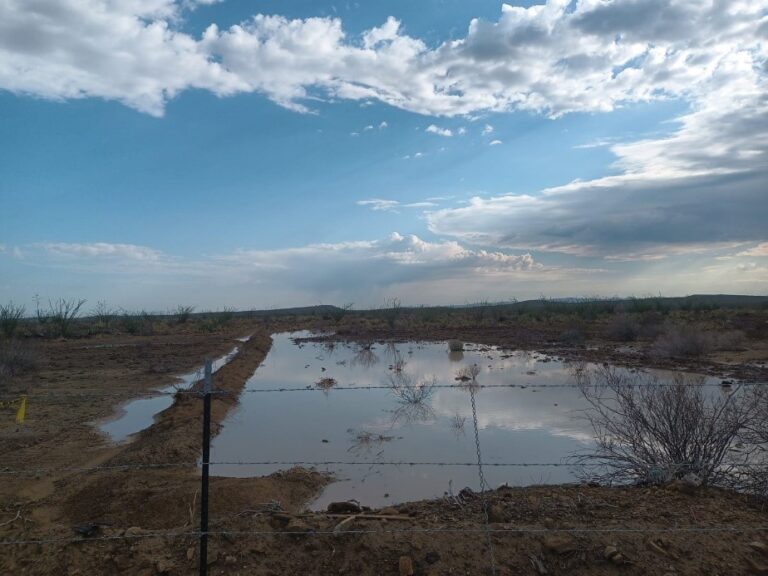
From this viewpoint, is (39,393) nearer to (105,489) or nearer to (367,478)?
(105,489)

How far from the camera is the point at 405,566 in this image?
458cm

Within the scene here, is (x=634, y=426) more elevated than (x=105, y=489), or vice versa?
(x=634, y=426)

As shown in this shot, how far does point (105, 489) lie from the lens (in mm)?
7617

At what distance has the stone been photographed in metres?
4.55

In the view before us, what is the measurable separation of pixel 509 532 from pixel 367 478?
362cm

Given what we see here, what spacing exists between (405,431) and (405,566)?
6285 millimetres

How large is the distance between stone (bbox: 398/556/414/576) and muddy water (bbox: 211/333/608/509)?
2.55 meters

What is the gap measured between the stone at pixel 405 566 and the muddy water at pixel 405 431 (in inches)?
101

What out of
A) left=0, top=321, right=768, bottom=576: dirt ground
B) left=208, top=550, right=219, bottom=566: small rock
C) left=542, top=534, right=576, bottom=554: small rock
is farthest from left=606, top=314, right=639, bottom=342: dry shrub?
left=208, top=550, right=219, bottom=566: small rock

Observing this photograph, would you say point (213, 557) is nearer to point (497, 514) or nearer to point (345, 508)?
point (345, 508)

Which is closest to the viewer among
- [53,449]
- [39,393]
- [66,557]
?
[66,557]

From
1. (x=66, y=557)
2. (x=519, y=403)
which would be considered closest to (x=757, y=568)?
(x=66, y=557)

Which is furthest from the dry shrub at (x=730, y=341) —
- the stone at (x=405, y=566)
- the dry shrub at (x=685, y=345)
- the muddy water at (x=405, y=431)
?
the stone at (x=405, y=566)

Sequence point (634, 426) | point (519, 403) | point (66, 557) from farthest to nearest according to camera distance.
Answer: point (519, 403), point (634, 426), point (66, 557)
